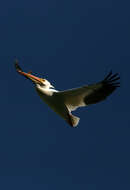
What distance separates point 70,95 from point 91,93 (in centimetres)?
58

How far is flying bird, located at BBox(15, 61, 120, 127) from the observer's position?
69.1 ft

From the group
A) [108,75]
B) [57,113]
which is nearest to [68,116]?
[57,113]

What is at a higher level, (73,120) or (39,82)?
(39,82)

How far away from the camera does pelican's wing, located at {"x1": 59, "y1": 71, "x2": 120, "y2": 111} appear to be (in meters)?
21.0

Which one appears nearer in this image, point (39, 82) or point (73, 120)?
point (39, 82)

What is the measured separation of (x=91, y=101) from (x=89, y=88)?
55 cm

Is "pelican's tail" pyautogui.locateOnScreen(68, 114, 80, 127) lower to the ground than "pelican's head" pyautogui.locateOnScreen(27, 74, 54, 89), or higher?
lower

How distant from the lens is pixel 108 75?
21031mm

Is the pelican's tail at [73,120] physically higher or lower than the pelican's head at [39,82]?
lower

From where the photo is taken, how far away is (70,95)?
21.2 m

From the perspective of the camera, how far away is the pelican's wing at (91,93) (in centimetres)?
2102

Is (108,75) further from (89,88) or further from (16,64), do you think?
(16,64)

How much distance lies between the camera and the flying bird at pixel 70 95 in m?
21.0

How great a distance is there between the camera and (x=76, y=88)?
20938 millimetres
